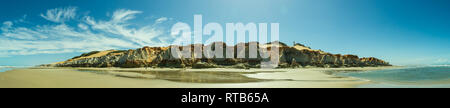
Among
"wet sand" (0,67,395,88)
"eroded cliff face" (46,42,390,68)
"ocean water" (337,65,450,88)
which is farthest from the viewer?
"eroded cliff face" (46,42,390,68)

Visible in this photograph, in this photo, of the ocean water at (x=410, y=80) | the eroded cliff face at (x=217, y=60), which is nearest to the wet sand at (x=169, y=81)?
the ocean water at (x=410, y=80)

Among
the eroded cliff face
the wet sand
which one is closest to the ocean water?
the wet sand

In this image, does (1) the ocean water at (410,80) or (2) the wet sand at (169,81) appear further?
(1) the ocean water at (410,80)

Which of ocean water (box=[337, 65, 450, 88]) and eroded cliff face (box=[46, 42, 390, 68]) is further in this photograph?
eroded cliff face (box=[46, 42, 390, 68])

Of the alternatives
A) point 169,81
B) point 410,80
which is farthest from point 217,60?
point 410,80

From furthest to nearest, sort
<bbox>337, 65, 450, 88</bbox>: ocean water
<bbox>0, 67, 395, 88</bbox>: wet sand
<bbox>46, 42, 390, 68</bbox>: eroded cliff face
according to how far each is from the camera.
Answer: <bbox>46, 42, 390, 68</bbox>: eroded cliff face, <bbox>337, 65, 450, 88</bbox>: ocean water, <bbox>0, 67, 395, 88</bbox>: wet sand

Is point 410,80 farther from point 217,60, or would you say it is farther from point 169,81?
point 217,60

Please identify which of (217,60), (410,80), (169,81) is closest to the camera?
(169,81)

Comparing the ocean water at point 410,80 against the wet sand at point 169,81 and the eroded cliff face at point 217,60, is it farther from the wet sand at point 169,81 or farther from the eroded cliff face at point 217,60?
the eroded cliff face at point 217,60

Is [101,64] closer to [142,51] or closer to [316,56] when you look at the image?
[142,51]

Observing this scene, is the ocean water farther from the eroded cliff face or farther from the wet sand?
the eroded cliff face

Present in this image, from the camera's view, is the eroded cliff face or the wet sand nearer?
the wet sand
